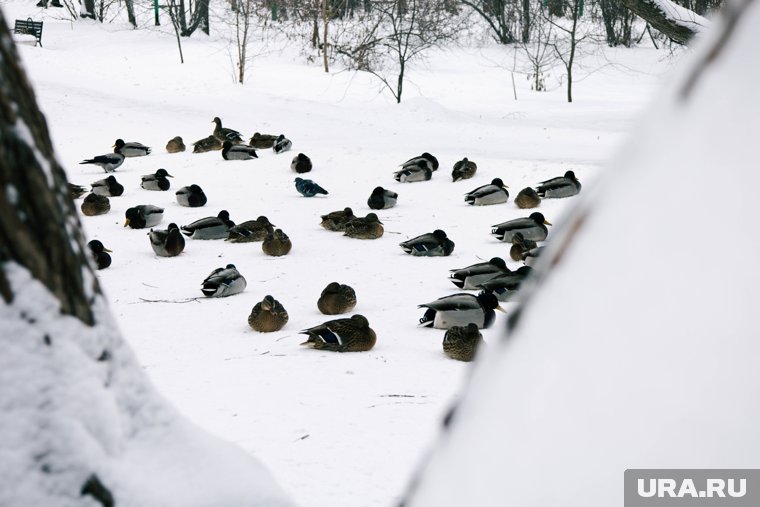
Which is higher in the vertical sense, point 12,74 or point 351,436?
point 12,74

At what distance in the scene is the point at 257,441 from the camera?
448cm

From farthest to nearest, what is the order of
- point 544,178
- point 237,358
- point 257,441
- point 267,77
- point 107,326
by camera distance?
1. point 267,77
2. point 544,178
3. point 237,358
4. point 257,441
5. point 107,326

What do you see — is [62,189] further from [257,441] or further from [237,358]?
[237,358]

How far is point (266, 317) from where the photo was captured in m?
6.79

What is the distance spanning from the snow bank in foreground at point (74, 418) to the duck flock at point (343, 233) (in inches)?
182

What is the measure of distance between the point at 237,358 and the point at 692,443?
18.8ft

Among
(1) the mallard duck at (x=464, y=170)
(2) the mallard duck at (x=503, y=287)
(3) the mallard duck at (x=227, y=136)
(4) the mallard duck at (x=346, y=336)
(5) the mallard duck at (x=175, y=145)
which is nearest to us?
(4) the mallard duck at (x=346, y=336)

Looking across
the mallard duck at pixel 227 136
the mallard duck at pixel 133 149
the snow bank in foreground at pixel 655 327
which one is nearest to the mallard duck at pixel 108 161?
the mallard duck at pixel 133 149

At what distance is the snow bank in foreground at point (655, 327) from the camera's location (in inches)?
21.0

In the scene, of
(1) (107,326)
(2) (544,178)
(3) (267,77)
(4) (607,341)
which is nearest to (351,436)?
(1) (107,326)

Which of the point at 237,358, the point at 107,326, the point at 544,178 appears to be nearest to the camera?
the point at 107,326

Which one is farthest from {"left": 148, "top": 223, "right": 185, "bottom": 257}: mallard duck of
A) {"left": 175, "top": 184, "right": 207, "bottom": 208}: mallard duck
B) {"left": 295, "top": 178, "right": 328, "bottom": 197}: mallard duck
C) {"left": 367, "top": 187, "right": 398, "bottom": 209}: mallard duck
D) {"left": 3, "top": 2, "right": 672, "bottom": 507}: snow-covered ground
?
{"left": 295, "top": 178, "right": 328, "bottom": 197}: mallard duck

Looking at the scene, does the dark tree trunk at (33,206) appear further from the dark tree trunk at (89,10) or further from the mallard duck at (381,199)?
the dark tree trunk at (89,10)

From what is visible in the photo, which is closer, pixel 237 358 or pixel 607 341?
pixel 607 341
